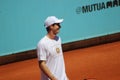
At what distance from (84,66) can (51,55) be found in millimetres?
4149

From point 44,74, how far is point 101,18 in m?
6.19

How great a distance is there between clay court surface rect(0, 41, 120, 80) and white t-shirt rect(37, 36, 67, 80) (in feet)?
9.99

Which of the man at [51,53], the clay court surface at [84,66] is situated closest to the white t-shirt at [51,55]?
the man at [51,53]

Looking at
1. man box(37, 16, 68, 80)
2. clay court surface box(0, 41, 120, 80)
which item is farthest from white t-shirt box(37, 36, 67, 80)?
clay court surface box(0, 41, 120, 80)

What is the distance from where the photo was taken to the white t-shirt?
14.9ft

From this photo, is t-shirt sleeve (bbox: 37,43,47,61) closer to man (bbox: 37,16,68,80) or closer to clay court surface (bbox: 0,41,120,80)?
man (bbox: 37,16,68,80)

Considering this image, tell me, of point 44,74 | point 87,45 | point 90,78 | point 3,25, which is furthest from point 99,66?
point 44,74

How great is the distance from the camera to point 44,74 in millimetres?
4664

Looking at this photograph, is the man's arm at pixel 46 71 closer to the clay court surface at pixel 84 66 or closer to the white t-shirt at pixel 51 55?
the white t-shirt at pixel 51 55

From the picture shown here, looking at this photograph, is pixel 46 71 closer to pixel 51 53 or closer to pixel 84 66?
pixel 51 53

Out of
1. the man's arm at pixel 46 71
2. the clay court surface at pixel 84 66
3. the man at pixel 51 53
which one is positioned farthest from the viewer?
the clay court surface at pixel 84 66

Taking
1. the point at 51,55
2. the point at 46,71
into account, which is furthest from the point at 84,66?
the point at 46,71

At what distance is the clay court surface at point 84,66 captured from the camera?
790cm

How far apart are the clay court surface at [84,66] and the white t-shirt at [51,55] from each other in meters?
3.04
